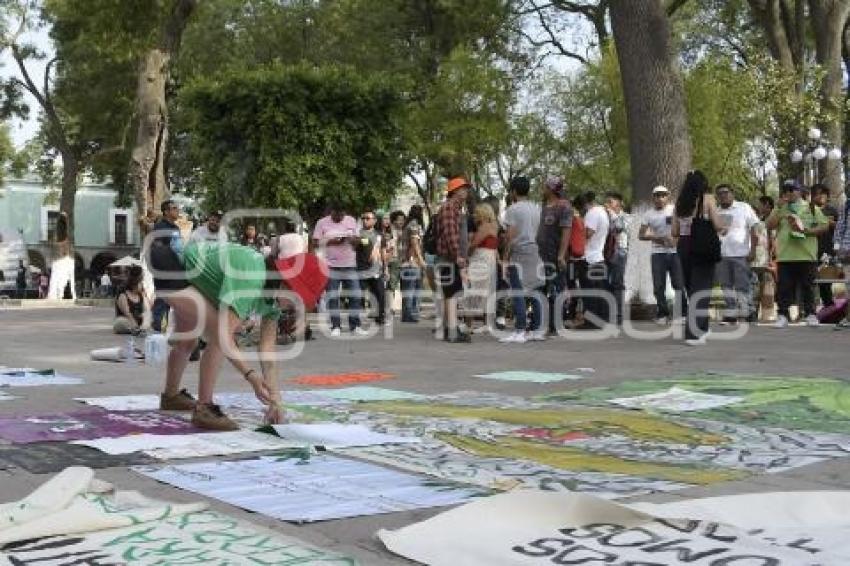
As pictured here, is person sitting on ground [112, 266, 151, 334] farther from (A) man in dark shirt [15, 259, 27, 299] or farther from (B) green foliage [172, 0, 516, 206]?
(A) man in dark shirt [15, 259, 27, 299]

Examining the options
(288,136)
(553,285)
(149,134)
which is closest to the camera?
(553,285)

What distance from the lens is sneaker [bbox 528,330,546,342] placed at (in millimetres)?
11927

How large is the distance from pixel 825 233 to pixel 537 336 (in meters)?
4.93

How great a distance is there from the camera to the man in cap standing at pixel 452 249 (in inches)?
464

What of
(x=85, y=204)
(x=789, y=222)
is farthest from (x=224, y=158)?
(x=85, y=204)

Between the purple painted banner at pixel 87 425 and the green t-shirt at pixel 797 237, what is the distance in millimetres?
9651

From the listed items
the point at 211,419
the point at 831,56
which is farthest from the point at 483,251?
the point at 831,56

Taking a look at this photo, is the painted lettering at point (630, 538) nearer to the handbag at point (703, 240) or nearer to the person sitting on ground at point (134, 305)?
the handbag at point (703, 240)

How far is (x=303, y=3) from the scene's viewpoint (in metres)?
38.0

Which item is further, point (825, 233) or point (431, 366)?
point (825, 233)

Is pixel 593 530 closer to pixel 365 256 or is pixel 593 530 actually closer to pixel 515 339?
pixel 515 339

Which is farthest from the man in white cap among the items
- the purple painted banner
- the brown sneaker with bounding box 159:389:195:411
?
the purple painted banner

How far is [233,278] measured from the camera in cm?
583

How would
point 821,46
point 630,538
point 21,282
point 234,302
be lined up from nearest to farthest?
point 630,538, point 234,302, point 821,46, point 21,282
